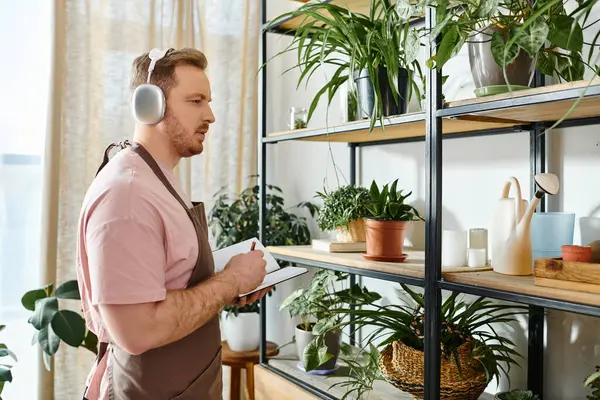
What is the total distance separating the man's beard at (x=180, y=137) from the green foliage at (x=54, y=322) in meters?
1.18

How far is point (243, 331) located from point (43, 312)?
86 centimetres

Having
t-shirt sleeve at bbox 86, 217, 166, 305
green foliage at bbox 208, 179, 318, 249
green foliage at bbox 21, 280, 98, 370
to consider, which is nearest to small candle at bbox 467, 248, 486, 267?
t-shirt sleeve at bbox 86, 217, 166, 305

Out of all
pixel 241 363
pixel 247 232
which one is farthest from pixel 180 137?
pixel 241 363

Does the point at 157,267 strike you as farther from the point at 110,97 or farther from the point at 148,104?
the point at 110,97

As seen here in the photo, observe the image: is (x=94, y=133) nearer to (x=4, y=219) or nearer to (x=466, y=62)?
(x=4, y=219)

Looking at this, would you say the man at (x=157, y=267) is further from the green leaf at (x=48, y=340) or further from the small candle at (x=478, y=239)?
the green leaf at (x=48, y=340)

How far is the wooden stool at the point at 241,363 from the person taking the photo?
8.59 ft

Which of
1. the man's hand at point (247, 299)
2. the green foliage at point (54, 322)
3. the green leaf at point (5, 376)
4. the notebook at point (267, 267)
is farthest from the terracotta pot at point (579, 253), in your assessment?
the green leaf at point (5, 376)

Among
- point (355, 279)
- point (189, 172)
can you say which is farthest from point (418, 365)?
point (189, 172)

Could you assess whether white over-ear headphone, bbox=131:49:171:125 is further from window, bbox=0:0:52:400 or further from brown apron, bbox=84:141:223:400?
window, bbox=0:0:52:400

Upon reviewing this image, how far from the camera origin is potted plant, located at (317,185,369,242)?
6.76ft

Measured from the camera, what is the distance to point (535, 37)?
3.87 feet

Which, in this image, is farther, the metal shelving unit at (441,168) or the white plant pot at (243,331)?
the white plant pot at (243,331)

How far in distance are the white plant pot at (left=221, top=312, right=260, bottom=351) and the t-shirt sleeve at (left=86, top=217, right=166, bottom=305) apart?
1.52m
